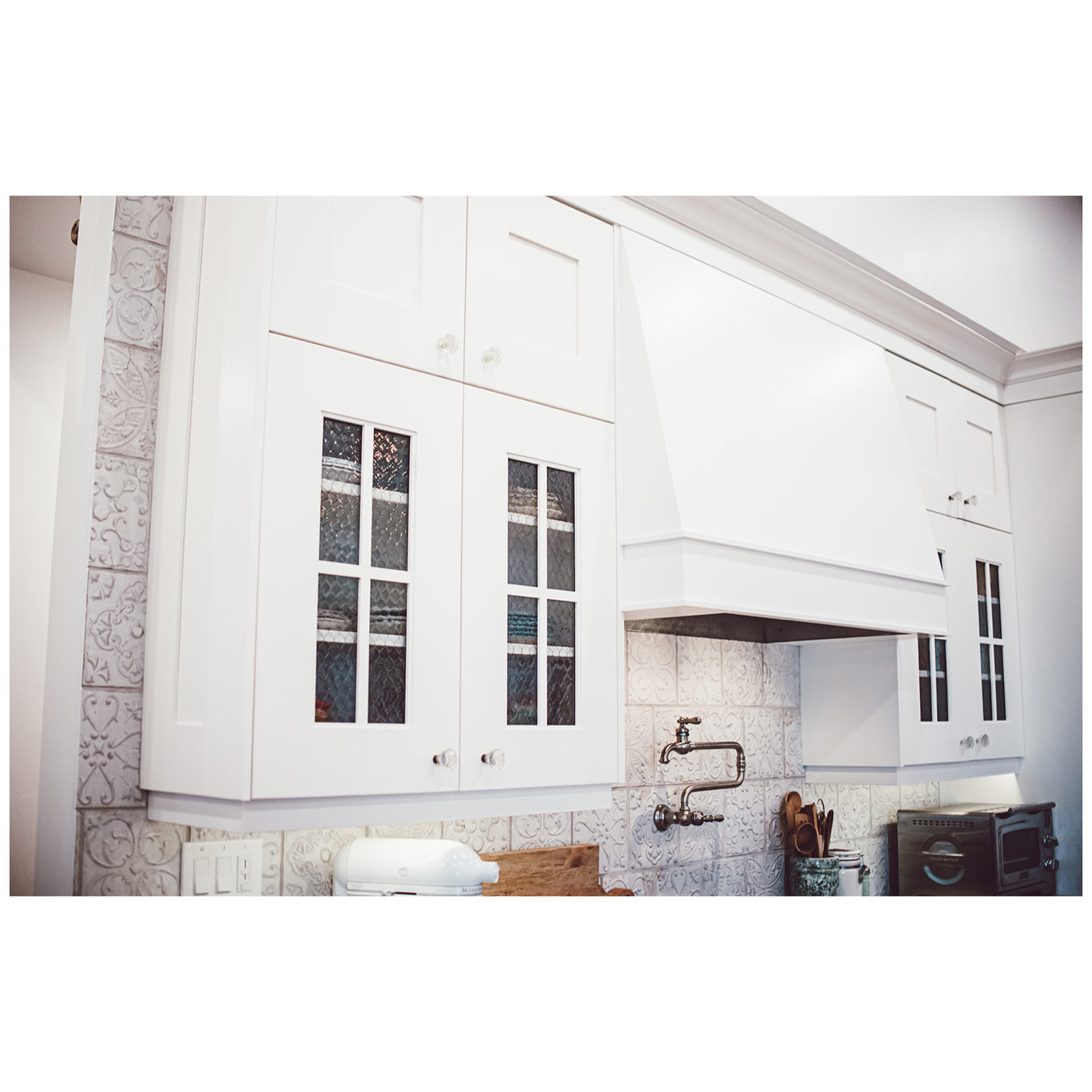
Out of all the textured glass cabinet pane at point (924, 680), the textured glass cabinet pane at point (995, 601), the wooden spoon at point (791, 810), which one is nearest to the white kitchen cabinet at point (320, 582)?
the wooden spoon at point (791, 810)

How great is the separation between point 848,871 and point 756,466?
119 centimetres

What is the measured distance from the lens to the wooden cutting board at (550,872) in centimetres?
189

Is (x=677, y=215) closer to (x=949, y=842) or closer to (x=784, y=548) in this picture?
(x=784, y=548)

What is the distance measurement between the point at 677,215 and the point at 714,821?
1352 mm

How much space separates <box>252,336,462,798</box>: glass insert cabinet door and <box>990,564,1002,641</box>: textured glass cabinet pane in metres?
2.00

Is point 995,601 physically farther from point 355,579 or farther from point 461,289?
point 355,579

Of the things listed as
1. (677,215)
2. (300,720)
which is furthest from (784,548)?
(300,720)

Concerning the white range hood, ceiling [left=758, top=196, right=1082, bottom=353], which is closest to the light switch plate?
the white range hood

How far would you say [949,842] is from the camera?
2.77 m

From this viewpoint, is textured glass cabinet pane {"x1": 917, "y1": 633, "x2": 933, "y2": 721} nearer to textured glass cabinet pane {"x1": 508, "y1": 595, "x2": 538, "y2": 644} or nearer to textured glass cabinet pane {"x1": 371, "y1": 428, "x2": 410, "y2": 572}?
textured glass cabinet pane {"x1": 508, "y1": 595, "x2": 538, "y2": 644}

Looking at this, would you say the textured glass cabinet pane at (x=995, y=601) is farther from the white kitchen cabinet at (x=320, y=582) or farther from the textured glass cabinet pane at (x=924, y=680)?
the white kitchen cabinet at (x=320, y=582)

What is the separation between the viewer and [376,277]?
1482 mm
